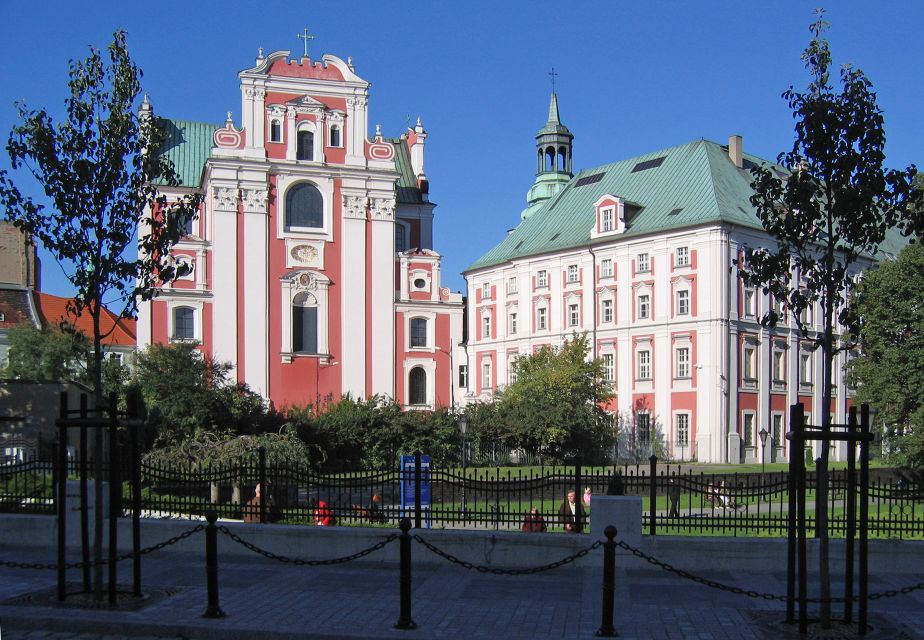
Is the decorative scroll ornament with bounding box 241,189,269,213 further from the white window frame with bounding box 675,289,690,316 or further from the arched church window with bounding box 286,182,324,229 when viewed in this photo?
the white window frame with bounding box 675,289,690,316

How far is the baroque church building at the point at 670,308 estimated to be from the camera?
181 feet

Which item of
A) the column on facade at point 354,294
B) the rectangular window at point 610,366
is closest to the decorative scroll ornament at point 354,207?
the column on facade at point 354,294

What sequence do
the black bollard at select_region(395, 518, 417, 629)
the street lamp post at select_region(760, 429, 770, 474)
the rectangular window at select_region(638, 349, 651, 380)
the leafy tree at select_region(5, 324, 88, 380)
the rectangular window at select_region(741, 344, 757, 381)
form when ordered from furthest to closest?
the leafy tree at select_region(5, 324, 88, 380)
the rectangular window at select_region(638, 349, 651, 380)
the rectangular window at select_region(741, 344, 757, 381)
the street lamp post at select_region(760, 429, 770, 474)
the black bollard at select_region(395, 518, 417, 629)

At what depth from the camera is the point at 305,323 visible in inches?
1997

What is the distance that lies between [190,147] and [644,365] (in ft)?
96.6

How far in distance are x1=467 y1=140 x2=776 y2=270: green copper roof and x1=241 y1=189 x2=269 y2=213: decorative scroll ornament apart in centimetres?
2044

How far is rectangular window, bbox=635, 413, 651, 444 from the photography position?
57469 mm

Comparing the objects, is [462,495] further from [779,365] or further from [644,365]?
[779,365]

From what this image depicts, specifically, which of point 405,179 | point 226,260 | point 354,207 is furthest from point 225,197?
point 405,179

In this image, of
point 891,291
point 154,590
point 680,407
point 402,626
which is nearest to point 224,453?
point 154,590

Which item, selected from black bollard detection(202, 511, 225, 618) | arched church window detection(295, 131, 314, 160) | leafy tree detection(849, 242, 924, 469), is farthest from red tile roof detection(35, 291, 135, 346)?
black bollard detection(202, 511, 225, 618)

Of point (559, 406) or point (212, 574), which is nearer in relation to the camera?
point (212, 574)

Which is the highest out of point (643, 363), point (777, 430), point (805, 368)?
point (643, 363)

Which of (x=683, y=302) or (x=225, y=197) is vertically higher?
(x=225, y=197)
